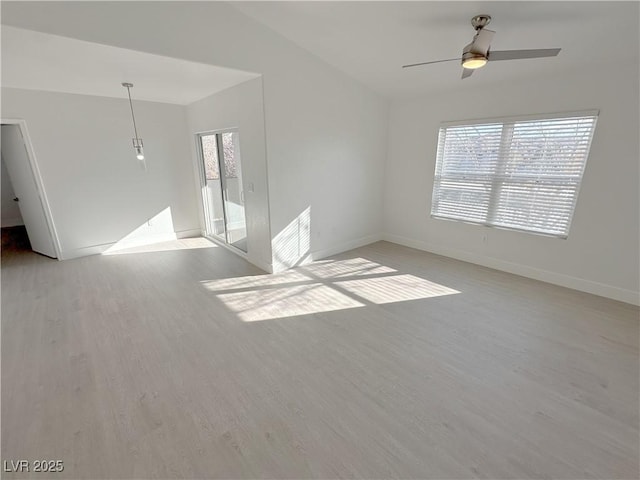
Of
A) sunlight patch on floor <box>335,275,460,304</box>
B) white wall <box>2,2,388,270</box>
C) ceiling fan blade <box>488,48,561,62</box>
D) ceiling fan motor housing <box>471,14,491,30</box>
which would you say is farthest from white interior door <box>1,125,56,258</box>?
ceiling fan blade <box>488,48,561,62</box>

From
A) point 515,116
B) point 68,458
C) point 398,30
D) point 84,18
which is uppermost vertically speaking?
point 398,30

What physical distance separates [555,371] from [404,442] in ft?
5.00

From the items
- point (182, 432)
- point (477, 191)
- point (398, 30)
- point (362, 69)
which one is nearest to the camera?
point (182, 432)

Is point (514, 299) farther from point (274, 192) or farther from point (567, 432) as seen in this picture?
point (274, 192)

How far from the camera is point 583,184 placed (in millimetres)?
3404

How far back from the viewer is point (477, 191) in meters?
4.34

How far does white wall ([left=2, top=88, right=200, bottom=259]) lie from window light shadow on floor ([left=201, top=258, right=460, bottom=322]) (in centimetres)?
256

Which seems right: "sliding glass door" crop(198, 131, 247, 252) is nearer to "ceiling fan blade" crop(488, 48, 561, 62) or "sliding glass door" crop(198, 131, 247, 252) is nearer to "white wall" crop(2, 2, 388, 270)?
"white wall" crop(2, 2, 388, 270)

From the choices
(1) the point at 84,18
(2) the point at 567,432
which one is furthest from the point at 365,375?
(1) the point at 84,18

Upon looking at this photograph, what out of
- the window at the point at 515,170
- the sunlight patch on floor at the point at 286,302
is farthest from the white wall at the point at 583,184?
the sunlight patch on floor at the point at 286,302

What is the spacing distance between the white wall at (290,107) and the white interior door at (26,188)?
118 inches

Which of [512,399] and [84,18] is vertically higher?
[84,18]

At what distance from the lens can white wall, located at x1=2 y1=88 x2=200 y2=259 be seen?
4.20 metres

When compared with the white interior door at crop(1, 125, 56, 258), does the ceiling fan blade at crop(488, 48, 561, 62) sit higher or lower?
higher
